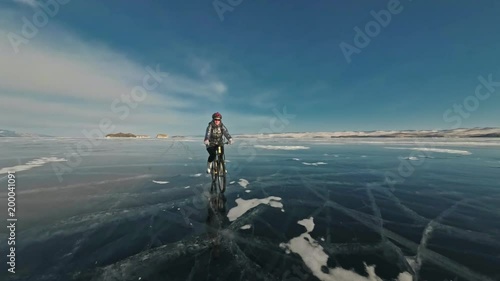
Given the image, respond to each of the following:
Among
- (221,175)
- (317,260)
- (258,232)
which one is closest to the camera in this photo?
(317,260)

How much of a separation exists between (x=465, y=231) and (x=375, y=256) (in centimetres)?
288

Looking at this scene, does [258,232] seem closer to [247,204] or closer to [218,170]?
[247,204]

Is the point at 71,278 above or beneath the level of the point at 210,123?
beneath

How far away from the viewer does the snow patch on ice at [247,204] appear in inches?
241

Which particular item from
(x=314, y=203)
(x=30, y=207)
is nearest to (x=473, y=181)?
(x=314, y=203)

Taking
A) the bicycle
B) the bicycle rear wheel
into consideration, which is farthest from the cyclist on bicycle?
the bicycle rear wheel

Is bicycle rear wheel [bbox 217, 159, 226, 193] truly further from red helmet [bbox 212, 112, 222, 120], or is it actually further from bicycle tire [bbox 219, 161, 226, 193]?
red helmet [bbox 212, 112, 222, 120]

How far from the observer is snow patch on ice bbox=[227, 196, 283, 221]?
6121 millimetres

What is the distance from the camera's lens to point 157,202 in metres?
7.10

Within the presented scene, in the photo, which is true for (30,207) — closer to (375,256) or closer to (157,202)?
(157,202)

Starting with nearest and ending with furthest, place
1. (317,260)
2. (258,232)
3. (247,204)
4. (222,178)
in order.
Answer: (317,260) < (258,232) < (247,204) < (222,178)

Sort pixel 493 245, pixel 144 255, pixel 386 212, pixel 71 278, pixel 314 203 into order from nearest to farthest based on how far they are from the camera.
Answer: pixel 71 278
pixel 144 255
pixel 493 245
pixel 386 212
pixel 314 203

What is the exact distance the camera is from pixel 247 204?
22.9ft

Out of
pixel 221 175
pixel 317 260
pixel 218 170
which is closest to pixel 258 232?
pixel 317 260
